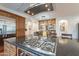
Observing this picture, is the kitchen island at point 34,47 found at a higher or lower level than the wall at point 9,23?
lower

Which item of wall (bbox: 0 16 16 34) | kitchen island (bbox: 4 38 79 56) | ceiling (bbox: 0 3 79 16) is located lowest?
kitchen island (bbox: 4 38 79 56)

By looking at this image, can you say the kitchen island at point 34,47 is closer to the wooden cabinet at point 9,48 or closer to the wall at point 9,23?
the wooden cabinet at point 9,48

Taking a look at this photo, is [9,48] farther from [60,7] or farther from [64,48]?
[60,7]

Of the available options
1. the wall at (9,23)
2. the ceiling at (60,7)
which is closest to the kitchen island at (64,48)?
the wall at (9,23)

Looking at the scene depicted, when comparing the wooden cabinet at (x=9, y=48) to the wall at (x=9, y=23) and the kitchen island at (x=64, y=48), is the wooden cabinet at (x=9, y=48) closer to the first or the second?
the kitchen island at (x=64, y=48)

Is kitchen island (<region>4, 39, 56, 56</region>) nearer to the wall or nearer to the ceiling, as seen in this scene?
the wall

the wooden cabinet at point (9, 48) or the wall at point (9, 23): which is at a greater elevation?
the wall at point (9, 23)

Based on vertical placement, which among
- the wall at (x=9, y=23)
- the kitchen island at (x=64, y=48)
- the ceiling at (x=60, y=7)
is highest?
the ceiling at (x=60, y=7)

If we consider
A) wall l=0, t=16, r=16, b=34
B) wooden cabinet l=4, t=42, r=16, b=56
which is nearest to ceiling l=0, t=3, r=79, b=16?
wall l=0, t=16, r=16, b=34

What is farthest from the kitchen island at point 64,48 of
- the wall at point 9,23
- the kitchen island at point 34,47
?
the wall at point 9,23

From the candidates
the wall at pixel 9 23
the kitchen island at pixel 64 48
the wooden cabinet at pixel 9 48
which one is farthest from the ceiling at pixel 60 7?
the wooden cabinet at pixel 9 48

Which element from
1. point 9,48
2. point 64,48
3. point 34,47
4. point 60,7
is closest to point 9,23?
point 9,48

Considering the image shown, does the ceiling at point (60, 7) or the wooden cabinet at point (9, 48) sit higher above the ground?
the ceiling at point (60, 7)

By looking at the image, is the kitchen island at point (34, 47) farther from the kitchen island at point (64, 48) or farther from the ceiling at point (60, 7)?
the ceiling at point (60, 7)
